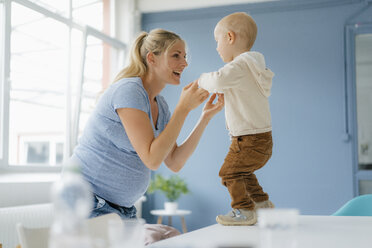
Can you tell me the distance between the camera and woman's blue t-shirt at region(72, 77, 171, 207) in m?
1.63

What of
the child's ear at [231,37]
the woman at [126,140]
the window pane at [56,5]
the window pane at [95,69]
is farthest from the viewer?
the window pane at [95,69]

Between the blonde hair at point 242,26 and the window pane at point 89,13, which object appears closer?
the blonde hair at point 242,26

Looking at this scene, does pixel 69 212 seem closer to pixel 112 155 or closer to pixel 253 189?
pixel 253 189

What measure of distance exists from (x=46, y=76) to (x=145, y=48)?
237 centimetres

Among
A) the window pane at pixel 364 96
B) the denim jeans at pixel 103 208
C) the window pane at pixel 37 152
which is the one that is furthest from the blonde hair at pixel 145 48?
the window pane at pixel 364 96

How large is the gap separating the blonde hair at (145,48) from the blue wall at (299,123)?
3.21 meters

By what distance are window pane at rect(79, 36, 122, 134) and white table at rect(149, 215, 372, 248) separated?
333cm

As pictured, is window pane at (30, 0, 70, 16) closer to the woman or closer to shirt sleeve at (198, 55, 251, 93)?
the woman

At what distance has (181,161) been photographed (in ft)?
6.52

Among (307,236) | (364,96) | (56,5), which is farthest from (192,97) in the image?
(364,96)

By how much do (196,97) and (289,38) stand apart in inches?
143

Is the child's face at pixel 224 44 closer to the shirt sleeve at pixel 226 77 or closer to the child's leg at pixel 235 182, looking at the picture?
the shirt sleeve at pixel 226 77

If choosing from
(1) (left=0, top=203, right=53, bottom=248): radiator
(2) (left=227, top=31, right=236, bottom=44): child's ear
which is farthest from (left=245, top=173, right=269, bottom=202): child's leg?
(1) (left=0, top=203, right=53, bottom=248): radiator

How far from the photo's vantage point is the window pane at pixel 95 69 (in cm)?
462
